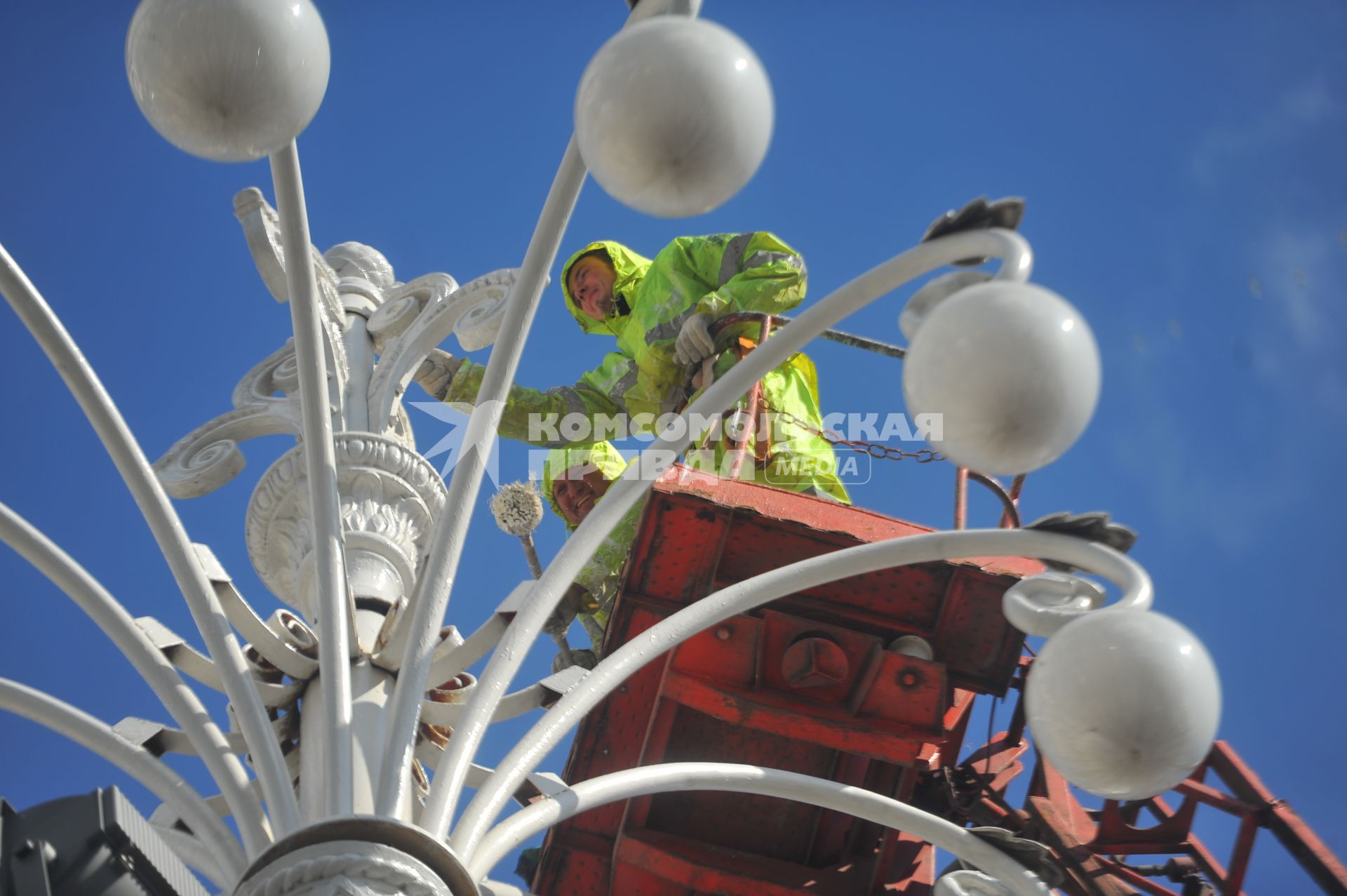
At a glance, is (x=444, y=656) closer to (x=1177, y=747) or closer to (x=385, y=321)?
(x=1177, y=747)

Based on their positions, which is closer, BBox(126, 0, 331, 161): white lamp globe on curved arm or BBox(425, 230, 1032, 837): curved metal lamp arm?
BBox(126, 0, 331, 161): white lamp globe on curved arm

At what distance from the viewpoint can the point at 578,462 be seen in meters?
7.16

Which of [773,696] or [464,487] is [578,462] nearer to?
[773,696]

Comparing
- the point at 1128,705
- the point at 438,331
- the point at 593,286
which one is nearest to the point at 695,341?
the point at 438,331

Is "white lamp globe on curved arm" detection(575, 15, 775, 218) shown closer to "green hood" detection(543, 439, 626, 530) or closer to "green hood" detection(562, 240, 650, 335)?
"green hood" detection(543, 439, 626, 530)

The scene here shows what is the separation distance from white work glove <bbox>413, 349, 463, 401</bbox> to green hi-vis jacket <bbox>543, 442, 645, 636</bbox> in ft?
2.92

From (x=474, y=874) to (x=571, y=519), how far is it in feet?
14.3

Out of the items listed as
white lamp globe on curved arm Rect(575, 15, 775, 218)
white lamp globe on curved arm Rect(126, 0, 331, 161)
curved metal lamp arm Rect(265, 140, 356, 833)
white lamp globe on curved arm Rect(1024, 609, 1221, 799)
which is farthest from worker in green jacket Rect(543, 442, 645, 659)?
white lamp globe on curved arm Rect(126, 0, 331, 161)

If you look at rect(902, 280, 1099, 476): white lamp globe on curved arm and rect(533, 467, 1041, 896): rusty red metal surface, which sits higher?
rect(902, 280, 1099, 476): white lamp globe on curved arm

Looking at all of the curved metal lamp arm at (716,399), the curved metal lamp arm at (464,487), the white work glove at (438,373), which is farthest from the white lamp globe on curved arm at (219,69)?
the white work glove at (438,373)

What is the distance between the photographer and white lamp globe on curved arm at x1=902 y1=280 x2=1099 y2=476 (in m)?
2.71

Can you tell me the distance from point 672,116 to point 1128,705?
1.58 metres

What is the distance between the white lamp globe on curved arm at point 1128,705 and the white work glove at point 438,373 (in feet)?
13.3

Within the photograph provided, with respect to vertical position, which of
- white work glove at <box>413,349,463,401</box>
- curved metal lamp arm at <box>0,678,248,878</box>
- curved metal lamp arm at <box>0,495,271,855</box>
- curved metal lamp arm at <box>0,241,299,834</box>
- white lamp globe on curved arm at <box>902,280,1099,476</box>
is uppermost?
white lamp globe on curved arm at <box>902,280,1099,476</box>
